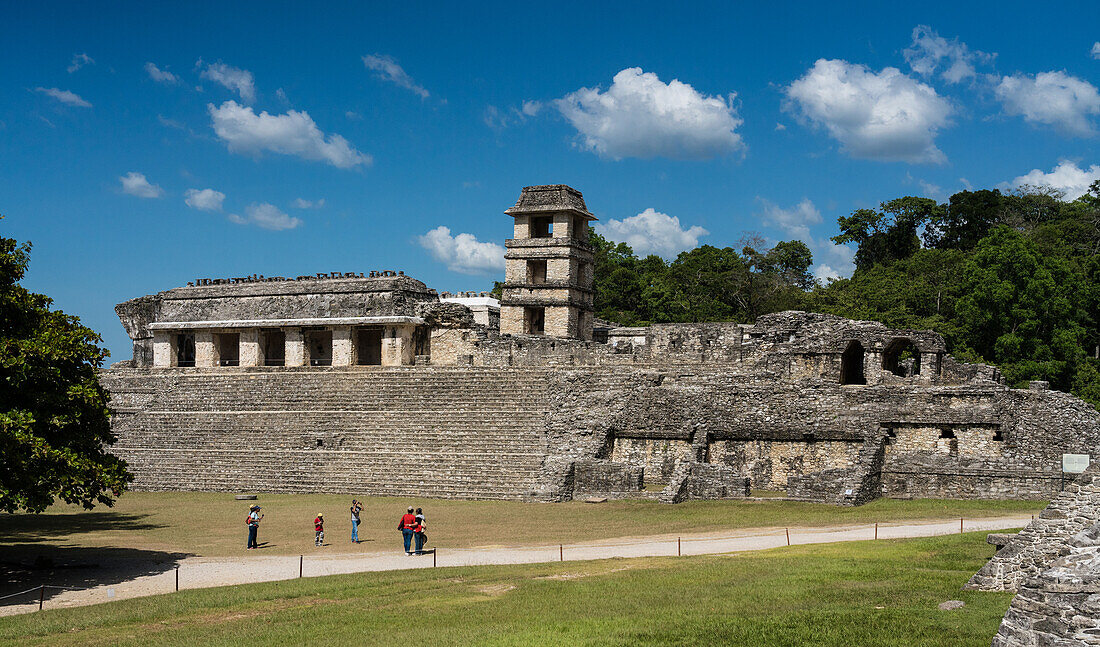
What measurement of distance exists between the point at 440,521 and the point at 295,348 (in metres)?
21.3

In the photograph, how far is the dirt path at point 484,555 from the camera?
48.6 feet

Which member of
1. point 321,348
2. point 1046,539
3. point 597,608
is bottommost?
point 597,608

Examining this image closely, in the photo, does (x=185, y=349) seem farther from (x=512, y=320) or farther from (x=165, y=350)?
(x=512, y=320)

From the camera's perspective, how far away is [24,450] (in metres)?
14.8

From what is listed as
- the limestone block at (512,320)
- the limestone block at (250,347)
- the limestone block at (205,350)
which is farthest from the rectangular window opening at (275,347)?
the limestone block at (512,320)

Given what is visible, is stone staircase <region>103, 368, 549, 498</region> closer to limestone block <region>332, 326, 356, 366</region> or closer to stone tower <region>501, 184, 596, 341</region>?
limestone block <region>332, 326, 356, 366</region>

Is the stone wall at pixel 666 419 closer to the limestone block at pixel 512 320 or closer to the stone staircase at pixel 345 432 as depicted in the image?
the stone staircase at pixel 345 432

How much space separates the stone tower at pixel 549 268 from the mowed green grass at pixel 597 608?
80.5 ft

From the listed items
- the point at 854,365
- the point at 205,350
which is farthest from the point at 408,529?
the point at 205,350

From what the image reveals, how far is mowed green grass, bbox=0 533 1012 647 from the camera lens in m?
10.3

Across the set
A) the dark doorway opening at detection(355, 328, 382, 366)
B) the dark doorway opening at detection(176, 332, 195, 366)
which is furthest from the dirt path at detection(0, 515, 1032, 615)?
the dark doorway opening at detection(176, 332, 195, 366)

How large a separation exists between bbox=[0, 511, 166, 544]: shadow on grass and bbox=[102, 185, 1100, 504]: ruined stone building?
15.0 ft

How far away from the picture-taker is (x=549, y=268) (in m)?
39.7

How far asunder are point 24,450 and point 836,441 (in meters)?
17.5
